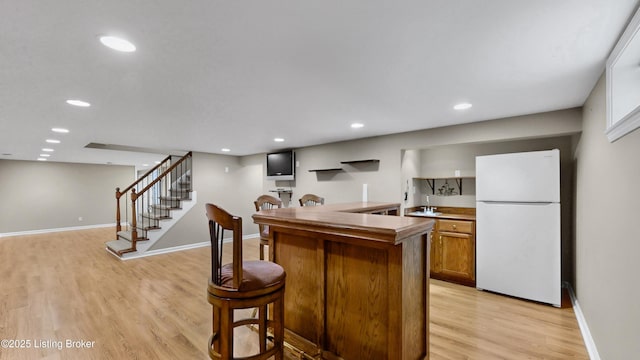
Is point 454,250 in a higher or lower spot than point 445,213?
lower

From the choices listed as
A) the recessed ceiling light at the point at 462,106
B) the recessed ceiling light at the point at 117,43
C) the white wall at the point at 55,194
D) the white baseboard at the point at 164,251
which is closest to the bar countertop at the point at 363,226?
the recessed ceiling light at the point at 117,43

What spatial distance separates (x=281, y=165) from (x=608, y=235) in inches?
198

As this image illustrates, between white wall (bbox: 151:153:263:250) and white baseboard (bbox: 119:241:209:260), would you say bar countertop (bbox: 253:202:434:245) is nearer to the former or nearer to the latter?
white baseboard (bbox: 119:241:209:260)

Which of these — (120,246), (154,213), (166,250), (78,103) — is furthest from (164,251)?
(78,103)

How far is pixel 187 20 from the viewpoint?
1.38 metres

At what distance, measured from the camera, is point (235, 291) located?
1.46 m

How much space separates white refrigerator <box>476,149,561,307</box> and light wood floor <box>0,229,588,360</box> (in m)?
0.23

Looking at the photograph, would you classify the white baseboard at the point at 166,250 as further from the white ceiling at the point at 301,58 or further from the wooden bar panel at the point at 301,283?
the wooden bar panel at the point at 301,283

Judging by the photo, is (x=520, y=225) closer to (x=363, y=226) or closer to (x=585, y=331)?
(x=585, y=331)

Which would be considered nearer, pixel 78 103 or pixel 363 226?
pixel 363 226

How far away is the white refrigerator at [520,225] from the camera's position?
304 centimetres

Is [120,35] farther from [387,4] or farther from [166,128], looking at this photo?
[166,128]

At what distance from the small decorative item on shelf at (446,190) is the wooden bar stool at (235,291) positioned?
12.4 ft

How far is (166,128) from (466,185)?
4601 millimetres
